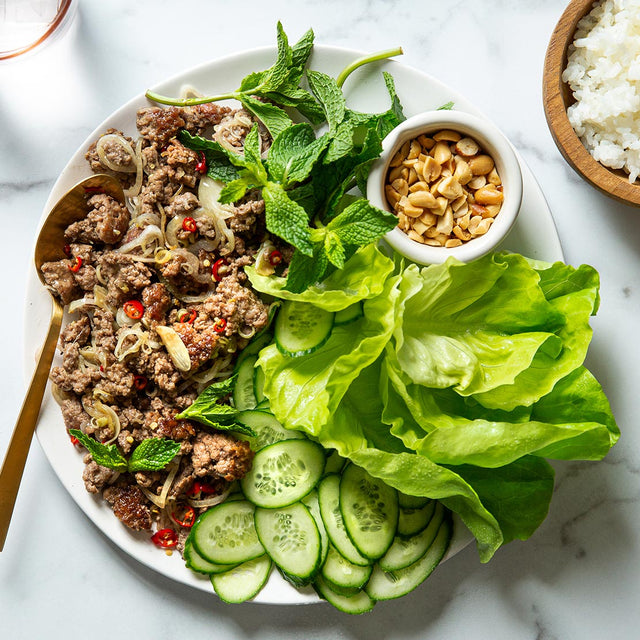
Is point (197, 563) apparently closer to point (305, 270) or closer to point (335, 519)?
point (335, 519)

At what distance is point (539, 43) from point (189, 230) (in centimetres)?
182

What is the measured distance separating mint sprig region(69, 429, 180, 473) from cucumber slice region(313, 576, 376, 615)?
31.5 inches

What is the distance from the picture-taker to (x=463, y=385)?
7.68ft

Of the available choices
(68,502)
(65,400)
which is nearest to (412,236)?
(65,400)

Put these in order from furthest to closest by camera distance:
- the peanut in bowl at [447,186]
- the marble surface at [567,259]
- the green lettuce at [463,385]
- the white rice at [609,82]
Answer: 1. the marble surface at [567,259]
2. the white rice at [609,82]
3. the peanut in bowl at [447,186]
4. the green lettuce at [463,385]

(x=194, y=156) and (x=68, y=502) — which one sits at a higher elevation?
(x=194, y=156)

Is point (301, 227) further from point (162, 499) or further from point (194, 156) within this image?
point (162, 499)

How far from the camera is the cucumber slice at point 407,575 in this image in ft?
8.59

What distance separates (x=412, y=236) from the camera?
249cm

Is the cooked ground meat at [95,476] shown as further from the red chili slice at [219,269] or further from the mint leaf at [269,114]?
the mint leaf at [269,114]

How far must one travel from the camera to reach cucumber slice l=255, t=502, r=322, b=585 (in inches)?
101

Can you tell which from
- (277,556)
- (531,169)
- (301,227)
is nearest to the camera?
(301,227)

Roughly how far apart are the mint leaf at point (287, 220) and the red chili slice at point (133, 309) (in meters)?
0.67

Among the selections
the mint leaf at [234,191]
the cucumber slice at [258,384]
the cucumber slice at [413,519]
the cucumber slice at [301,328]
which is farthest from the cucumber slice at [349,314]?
the cucumber slice at [413,519]
